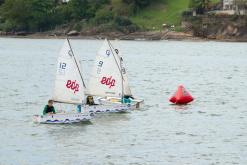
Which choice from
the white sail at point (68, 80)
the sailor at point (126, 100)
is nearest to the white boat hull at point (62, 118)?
the white sail at point (68, 80)

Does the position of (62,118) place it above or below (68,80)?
below

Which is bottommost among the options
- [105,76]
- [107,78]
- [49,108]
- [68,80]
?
[49,108]

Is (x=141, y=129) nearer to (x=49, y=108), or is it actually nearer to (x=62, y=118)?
(x=62, y=118)

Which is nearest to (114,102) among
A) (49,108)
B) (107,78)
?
(107,78)

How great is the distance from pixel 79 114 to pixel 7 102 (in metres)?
16.9

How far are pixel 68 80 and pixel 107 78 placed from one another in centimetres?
756

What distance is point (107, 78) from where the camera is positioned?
64250 mm

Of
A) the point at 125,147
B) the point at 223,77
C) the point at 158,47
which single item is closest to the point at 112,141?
the point at 125,147

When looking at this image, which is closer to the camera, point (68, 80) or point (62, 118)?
point (62, 118)

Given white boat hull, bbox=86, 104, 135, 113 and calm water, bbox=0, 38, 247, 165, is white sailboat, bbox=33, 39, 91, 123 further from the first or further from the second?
white boat hull, bbox=86, 104, 135, 113

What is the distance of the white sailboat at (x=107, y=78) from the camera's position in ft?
210

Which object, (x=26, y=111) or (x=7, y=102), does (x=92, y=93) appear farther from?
(x=7, y=102)

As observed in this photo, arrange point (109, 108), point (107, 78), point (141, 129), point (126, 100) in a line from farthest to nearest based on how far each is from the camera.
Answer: point (126, 100) < point (107, 78) < point (109, 108) < point (141, 129)

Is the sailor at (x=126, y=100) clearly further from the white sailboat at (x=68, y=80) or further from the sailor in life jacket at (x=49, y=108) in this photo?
the sailor in life jacket at (x=49, y=108)
